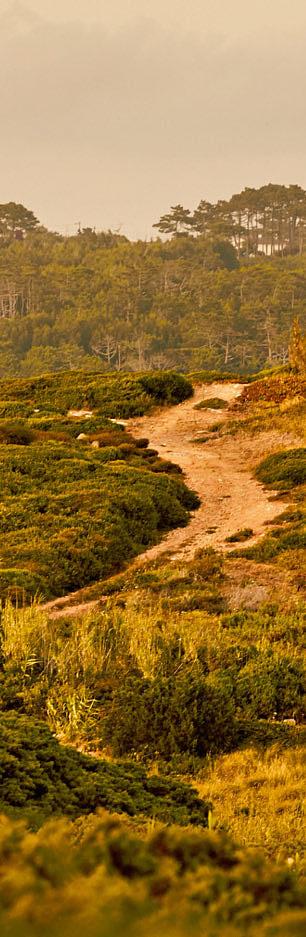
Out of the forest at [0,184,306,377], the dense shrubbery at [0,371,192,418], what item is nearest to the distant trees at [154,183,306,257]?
the forest at [0,184,306,377]

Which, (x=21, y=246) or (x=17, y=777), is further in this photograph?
(x=21, y=246)

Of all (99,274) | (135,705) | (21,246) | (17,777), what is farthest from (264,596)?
(21,246)

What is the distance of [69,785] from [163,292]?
155604 millimetres

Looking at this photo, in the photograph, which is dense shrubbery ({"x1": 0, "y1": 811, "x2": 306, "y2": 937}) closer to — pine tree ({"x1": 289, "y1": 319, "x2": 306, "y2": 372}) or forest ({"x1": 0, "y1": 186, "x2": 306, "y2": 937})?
forest ({"x1": 0, "y1": 186, "x2": 306, "y2": 937})

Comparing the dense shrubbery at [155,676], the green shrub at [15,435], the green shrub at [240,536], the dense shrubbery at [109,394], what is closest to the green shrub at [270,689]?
the dense shrubbery at [155,676]

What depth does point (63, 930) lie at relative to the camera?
5.46 ft

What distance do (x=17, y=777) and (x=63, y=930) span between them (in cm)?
412

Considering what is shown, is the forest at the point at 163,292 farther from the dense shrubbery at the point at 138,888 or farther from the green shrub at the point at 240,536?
the dense shrubbery at the point at 138,888

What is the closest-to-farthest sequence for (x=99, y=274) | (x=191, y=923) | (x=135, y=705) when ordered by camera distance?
(x=191, y=923) < (x=135, y=705) < (x=99, y=274)

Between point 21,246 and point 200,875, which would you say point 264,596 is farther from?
point 21,246

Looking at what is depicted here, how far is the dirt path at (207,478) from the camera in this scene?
67.1 ft

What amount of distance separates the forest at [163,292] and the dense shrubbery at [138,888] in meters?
121

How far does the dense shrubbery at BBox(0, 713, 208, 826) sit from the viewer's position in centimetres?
537

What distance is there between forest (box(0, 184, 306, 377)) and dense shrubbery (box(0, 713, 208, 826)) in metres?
117
